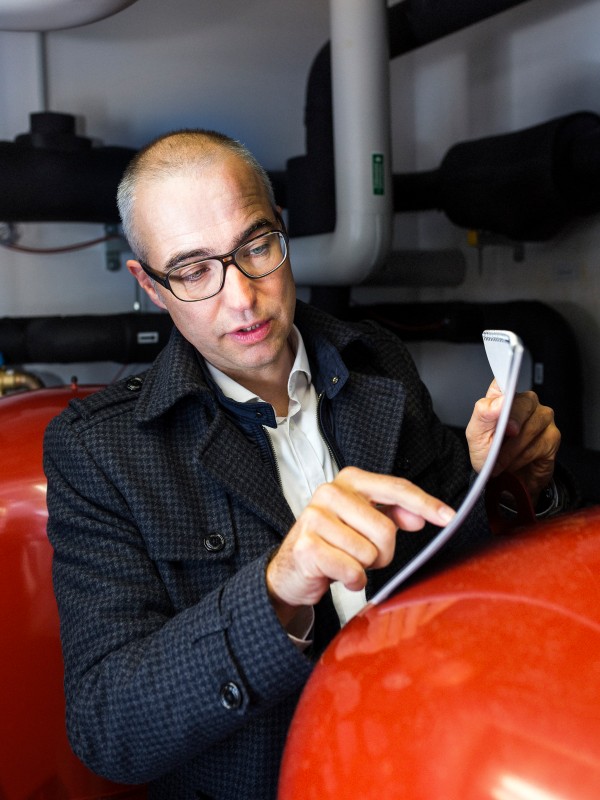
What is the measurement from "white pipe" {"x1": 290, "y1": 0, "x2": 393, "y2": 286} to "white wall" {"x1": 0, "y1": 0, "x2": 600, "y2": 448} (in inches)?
22.9

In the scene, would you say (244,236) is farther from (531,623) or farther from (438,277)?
(438,277)

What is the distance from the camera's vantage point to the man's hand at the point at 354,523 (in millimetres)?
651

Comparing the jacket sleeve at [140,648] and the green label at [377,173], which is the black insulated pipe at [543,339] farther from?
the jacket sleeve at [140,648]

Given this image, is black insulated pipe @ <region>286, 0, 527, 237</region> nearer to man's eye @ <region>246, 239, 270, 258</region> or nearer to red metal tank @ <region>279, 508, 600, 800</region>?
man's eye @ <region>246, 239, 270, 258</region>

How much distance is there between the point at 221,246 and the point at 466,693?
674 millimetres

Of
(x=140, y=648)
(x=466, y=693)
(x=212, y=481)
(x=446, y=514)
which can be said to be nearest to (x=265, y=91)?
(x=212, y=481)

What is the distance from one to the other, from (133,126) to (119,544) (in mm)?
2320

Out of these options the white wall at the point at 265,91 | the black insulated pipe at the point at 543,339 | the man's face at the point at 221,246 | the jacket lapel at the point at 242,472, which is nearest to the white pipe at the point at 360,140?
the black insulated pipe at the point at 543,339

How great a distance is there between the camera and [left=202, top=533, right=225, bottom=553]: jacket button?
0.97 meters

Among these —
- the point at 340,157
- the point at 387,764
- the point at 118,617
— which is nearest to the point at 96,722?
the point at 118,617

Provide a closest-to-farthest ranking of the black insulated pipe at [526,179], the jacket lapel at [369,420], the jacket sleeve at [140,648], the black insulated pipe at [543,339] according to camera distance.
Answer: the jacket sleeve at [140,648]
the jacket lapel at [369,420]
the black insulated pipe at [526,179]
the black insulated pipe at [543,339]

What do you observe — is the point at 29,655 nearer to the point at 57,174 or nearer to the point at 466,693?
the point at 466,693

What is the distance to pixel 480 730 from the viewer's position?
1.41 ft

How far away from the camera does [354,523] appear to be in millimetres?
656
